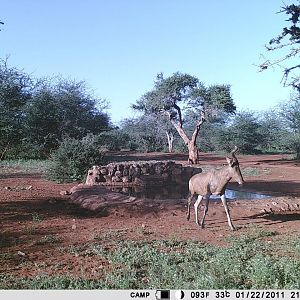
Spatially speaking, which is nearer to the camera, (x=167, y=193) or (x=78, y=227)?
(x=78, y=227)

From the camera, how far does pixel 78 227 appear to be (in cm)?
550

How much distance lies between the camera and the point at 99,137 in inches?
500

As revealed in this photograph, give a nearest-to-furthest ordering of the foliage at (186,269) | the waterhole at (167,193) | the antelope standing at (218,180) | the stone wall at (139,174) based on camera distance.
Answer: the foliage at (186,269) < the antelope standing at (218,180) < the waterhole at (167,193) < the stone wall at (139,174)

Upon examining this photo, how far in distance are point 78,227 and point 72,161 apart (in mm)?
5696

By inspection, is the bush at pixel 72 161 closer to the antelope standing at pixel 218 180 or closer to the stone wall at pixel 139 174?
the stone wall at pixel 139 174

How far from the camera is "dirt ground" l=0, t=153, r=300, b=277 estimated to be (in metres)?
3.99

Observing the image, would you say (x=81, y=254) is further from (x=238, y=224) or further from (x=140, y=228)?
(x=238, y=224)

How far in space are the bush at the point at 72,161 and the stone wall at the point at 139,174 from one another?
1390 mm

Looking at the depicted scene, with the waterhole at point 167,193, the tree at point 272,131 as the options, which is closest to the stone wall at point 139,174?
the waterhole at point 167,193

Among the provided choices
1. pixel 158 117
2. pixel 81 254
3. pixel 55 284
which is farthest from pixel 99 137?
pixel 55 284

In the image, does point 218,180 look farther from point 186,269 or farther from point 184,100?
point 184,100

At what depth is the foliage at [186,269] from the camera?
10.3ft

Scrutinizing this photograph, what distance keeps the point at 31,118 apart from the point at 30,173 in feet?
10.6

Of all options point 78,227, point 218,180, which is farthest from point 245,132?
point 78,227
